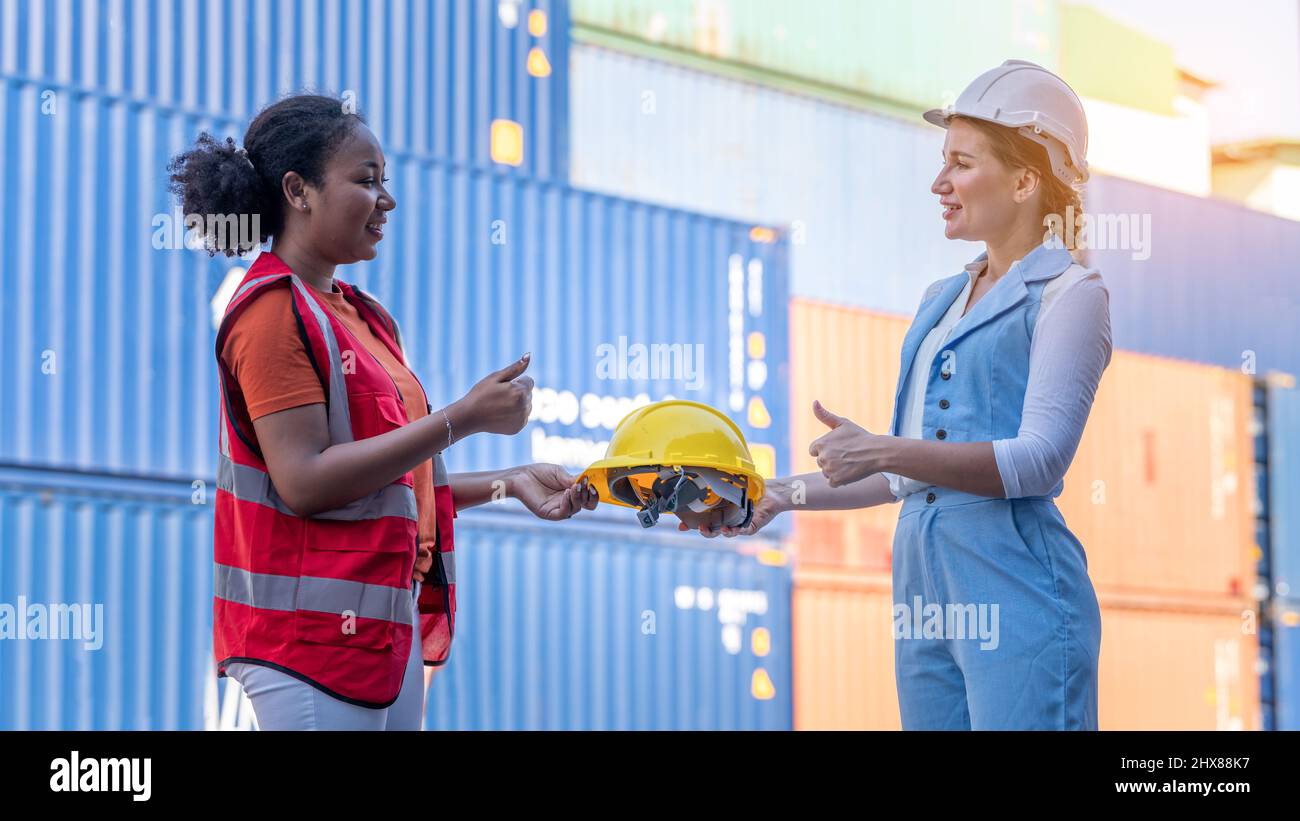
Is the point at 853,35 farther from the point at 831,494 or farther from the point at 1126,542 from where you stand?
the point at 831,494

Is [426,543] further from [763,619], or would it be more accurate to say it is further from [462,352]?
[763,619]

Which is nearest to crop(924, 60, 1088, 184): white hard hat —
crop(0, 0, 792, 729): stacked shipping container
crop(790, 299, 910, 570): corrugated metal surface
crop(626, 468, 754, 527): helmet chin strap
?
crop(626, 468, 754, 527): helmet chin strap

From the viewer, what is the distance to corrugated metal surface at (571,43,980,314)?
13906mm

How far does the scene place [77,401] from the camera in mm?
10336

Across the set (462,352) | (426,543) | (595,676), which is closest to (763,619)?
(595,676)

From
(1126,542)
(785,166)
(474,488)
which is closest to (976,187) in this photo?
(474,488)

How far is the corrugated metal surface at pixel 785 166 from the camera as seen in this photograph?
13.9 m

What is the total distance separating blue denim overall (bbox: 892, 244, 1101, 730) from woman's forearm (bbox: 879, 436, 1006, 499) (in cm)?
8

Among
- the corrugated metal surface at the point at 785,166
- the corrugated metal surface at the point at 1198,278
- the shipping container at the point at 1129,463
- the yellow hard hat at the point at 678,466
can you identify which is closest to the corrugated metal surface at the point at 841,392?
the shipping container at the point at 1129,463

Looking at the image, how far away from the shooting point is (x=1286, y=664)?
18000 millimetres

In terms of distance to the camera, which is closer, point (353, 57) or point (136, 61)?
point (136, 61)

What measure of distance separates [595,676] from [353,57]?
5.47 m

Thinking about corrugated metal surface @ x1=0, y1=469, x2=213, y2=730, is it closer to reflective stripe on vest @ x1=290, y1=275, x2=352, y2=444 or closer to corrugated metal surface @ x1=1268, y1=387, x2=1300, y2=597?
reflective stripe on vest @ x1=290, y1=275, x2=352, y2=444

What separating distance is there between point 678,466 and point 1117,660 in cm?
1385
